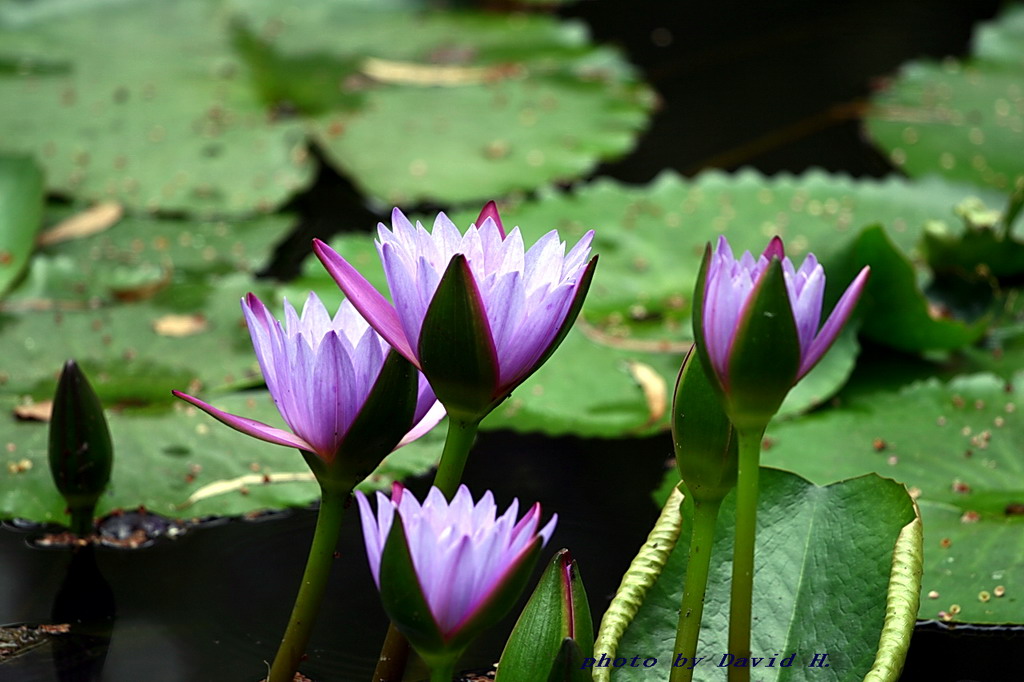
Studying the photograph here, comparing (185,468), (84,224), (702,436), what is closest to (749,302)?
(702,436)

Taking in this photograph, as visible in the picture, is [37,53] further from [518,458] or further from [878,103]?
[878,103]

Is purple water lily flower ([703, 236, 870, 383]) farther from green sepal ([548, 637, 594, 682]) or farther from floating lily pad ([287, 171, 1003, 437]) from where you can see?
floating lily pad ([287, 171, 1003, 437])

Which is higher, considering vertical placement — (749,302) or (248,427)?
(749,302)

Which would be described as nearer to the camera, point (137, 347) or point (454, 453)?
point (454, 453)

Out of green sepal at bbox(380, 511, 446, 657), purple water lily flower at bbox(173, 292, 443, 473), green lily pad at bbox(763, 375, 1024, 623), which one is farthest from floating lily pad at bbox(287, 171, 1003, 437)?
green sepal at bbox(380, 511, 446, 657)

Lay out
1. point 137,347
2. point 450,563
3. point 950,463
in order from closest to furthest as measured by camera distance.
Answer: point 450,563 → point 950,463 → point 137,347

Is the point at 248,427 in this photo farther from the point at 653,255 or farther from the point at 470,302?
the point at 653,255
